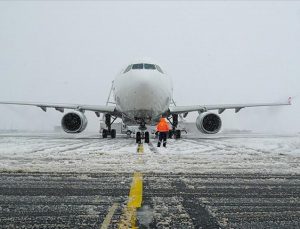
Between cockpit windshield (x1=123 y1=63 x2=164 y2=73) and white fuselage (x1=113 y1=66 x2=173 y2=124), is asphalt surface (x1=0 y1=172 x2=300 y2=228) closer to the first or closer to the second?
white fuselage (x1=113 y1=66 x2=173 y2=124)

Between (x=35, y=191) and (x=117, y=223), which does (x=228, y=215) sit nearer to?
(x=117, y=223)

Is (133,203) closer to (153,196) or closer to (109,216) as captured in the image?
(153,196)

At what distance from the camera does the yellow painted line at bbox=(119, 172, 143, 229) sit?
297cm

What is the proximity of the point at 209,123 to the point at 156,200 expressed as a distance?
1659cm

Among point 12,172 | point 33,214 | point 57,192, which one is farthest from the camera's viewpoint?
point 12,172

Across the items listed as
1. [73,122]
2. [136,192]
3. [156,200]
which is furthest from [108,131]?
[156,200]

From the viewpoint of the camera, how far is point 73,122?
19.6 meters

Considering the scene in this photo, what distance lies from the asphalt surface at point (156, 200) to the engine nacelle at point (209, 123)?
14193mm

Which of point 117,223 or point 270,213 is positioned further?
point 270,213

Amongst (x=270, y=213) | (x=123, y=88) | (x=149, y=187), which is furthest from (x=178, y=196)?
(x=123, y=88)

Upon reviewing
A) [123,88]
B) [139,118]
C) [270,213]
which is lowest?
[270,213]

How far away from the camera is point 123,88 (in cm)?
1778

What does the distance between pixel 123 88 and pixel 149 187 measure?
523 inches

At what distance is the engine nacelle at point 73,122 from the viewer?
19.5 meters
